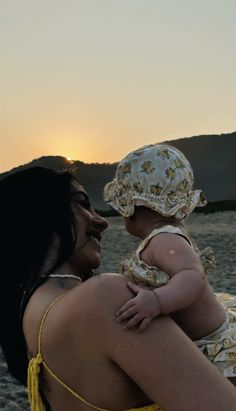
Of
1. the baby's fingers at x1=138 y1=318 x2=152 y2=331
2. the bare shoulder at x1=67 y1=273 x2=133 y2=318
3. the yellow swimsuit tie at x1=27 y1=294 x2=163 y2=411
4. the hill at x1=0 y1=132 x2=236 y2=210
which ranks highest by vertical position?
the bare shoulder at x1=67 y1=273 x2=133 y2=318

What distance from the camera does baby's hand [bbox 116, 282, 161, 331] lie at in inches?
90.7

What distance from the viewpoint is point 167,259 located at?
10.0ft

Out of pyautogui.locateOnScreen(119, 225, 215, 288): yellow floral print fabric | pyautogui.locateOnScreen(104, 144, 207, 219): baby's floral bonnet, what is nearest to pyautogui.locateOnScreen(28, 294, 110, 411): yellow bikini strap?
pyautogui.locateOnScreen(119, 225, 215, 288): yellow floral print fabric

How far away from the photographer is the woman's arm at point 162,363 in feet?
7.56

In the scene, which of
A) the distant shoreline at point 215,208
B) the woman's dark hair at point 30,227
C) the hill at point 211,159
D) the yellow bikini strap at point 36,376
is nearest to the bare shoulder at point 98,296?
the yellow bikini strap at point 36,376

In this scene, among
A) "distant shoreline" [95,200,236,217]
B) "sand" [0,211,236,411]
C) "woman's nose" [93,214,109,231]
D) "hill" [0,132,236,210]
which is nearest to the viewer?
"woman's nose" [93,214,109,231]

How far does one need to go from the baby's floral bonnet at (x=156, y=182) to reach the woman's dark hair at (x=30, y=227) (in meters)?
0.58

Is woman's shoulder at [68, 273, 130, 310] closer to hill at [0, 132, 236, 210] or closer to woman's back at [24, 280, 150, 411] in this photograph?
woman's back at [24, 280, 150, 411]

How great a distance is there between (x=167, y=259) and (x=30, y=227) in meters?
0.59

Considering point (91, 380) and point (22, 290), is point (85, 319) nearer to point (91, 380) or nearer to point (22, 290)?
point (91, 380)

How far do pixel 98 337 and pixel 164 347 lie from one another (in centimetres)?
21

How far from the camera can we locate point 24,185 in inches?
114

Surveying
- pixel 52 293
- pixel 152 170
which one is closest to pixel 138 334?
pixel 52 293

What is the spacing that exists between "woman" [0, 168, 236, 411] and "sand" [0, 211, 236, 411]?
12.1ft
